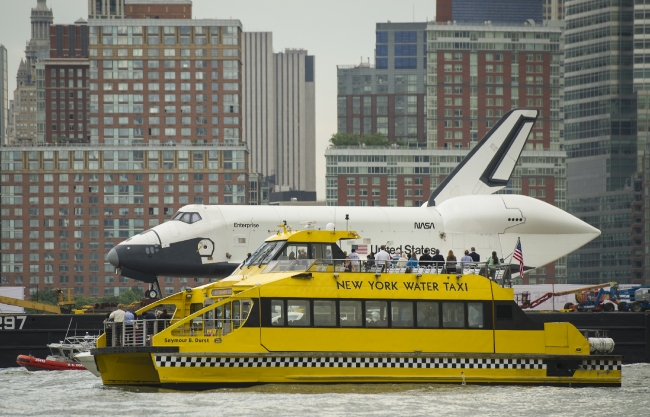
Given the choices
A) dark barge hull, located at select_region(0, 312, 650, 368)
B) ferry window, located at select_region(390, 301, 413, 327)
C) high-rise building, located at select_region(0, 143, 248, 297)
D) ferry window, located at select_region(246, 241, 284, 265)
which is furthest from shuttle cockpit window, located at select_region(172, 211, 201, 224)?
high-rise building, located at select_region(0, 143, 248, 297)

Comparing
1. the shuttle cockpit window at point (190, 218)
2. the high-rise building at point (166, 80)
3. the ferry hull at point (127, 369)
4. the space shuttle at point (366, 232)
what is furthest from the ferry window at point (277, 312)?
the high-rise building at point (166, 80)

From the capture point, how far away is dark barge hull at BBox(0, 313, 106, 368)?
40344 millimetres

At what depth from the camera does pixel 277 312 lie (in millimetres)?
30547

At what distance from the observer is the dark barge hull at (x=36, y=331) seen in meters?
40.3

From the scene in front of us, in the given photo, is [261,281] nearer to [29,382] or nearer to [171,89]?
[29,382]

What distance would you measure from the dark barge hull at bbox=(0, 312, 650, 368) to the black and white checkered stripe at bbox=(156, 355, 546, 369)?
9.19m

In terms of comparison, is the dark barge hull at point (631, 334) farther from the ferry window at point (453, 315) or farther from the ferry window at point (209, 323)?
the ferry window at point (209, 323)

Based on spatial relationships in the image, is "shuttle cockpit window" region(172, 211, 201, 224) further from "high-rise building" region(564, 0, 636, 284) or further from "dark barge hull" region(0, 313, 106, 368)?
"high-rise building" region(564, 0, 636, 284)

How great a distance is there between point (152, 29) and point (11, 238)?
3312cm

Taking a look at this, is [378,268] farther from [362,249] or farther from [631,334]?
[362,249]

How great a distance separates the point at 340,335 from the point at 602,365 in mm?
7091

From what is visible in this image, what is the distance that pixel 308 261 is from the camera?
3112 centimetres

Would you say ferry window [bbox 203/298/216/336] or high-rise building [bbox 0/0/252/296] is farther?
high-rise building [bbox 0/0/252/296]

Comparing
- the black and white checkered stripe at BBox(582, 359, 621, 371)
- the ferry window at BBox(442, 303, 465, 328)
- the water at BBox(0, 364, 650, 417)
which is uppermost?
the ferry window at BBox(442, 303, 465, 328)
